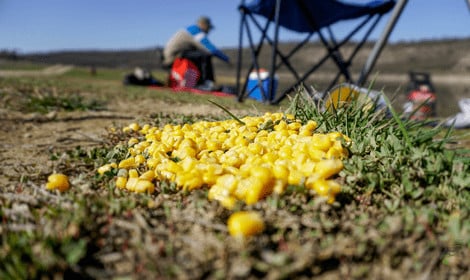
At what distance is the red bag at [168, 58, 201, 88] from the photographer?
10.3m

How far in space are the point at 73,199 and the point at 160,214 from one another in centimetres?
38

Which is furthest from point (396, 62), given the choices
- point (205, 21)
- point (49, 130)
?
point (49, 130)

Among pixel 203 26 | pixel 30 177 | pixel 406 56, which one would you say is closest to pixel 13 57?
pixel 203 26

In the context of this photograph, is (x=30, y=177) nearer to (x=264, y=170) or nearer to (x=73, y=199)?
(x=73, y=199)

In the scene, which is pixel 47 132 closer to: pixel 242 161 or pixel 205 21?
pixel 242 161

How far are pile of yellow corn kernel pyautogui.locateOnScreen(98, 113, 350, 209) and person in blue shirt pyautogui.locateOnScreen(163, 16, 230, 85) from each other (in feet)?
26.8

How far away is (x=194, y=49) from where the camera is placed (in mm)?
10656

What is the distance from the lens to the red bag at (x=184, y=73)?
10305mm

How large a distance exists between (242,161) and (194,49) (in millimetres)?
9351

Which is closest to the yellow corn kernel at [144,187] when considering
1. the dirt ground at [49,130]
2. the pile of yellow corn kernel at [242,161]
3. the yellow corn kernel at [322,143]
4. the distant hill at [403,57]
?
the pile of yellow corn kernel at [242,161]

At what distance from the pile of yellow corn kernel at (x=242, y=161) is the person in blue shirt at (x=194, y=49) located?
8.16 meters

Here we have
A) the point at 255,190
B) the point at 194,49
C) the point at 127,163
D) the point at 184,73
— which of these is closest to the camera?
the point at 255,190

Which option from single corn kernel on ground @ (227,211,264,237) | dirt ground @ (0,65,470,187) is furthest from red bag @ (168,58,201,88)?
single corn kernel on ground @ (227,211,264,237)

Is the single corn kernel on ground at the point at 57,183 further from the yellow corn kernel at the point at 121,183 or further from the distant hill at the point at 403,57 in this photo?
the distant hill at the point at 403,57
